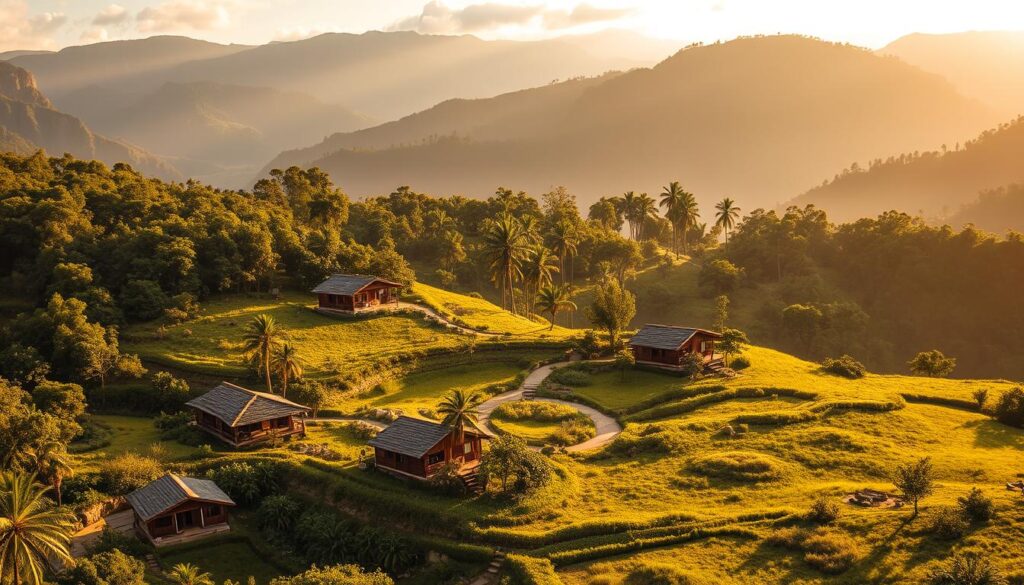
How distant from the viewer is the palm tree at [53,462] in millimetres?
46781

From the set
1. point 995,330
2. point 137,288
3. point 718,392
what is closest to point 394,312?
point 137,288

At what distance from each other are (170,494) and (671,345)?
48408 millimetres

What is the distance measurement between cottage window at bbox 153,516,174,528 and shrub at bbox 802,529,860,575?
4019 centimetres

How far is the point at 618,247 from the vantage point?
5221 inches

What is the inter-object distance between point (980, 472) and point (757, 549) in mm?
19461

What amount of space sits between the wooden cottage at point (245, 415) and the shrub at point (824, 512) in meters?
40.2

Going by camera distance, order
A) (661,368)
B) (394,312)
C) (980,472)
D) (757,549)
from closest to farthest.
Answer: (757,549)
(980,472)
(661,368)
(394,312)

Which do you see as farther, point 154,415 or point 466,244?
point 466,244

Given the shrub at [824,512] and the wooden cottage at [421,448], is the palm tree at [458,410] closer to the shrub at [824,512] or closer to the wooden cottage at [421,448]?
the wooden cottage at [421,448]

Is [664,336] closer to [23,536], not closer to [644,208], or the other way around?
[23,536]

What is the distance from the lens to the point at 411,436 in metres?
49.0

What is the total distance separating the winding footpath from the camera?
5559 centimetres

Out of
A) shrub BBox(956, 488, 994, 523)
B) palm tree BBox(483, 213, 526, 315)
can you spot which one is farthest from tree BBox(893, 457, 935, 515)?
palm tree BBox(483, 213, 526, 315)

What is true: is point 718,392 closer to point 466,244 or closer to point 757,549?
point 757,549
